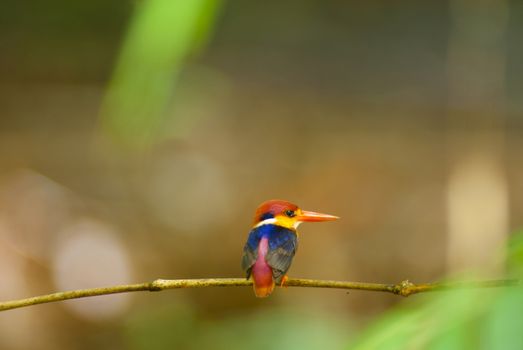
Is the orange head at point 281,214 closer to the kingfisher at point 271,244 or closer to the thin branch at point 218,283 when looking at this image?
the kingfisher at point 271,244

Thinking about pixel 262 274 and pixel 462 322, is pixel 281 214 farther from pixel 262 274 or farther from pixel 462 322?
pixel 462 322

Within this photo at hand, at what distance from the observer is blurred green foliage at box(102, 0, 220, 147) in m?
0.38

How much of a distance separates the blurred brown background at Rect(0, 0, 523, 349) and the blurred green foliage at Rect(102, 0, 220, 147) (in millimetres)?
2611

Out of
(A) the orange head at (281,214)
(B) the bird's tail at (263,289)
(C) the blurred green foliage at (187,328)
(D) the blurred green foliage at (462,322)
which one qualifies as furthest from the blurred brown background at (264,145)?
(D) the blurred green foliage at (462,322)

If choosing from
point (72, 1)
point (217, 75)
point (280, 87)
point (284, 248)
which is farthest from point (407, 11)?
point (284, 248)

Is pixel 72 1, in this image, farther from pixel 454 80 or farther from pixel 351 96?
pixel 454 80

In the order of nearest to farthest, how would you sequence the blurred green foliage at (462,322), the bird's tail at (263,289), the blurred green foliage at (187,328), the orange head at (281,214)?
the blurred green foliage at (462,322)
the bird's tail at (263,289)
the orange head at (281,214)
the blurred green foliage at (187,328)

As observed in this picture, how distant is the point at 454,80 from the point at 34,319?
7.11 feet

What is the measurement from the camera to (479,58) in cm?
326

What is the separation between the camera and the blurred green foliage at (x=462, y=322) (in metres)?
0.35

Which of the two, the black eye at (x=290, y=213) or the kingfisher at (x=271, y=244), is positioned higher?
the black eye at (x=290, y=213)

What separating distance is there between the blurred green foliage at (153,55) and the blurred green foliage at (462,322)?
189 mm

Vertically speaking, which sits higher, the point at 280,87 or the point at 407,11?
the point at 407,11

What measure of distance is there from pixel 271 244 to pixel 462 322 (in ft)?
1.00
